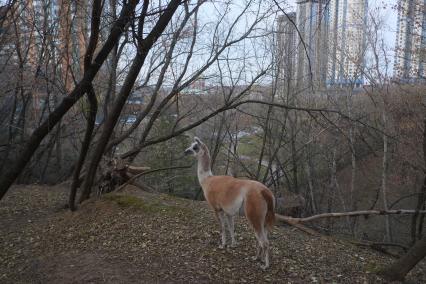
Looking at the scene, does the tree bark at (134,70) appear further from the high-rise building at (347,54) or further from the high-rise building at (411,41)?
the high-rise building at (347,54)

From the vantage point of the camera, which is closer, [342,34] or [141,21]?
[141,21]

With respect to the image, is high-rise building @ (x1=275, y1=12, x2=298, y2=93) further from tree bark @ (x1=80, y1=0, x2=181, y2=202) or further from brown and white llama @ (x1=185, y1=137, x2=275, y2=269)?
brown and white llama @ (x1=185, y1=137, x2=275, y2=269)

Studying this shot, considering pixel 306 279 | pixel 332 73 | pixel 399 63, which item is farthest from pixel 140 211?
pixel 332 73

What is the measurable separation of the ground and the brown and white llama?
425 millimetres

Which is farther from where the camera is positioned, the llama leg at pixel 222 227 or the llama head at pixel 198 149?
the llama head at pixel 198 149

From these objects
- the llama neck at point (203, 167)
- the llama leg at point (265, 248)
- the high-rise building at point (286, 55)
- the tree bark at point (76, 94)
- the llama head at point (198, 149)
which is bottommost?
the llama leg at point (265, 248)

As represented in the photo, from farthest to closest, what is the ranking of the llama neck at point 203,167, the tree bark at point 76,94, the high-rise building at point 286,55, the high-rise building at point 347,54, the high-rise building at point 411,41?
1. the high-rise building at point 347,54
2. the high-rise building at point 286,55
3. the high-rise building at point 411,41
4. the llama neck at point 203,167
5. the tree bark at point 76,94

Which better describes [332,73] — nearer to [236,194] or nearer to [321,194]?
[321,194]

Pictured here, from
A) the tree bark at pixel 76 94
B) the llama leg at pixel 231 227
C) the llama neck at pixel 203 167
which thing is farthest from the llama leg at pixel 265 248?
the tree bark at pixel 76 94

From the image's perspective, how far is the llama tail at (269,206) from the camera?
5234mm

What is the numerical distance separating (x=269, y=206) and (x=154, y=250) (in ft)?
6.29

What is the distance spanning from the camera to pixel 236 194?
18.2 feet

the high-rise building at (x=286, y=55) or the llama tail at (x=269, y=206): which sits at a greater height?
the high-rise building at (x=286, y=55)

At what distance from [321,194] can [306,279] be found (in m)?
19.5
